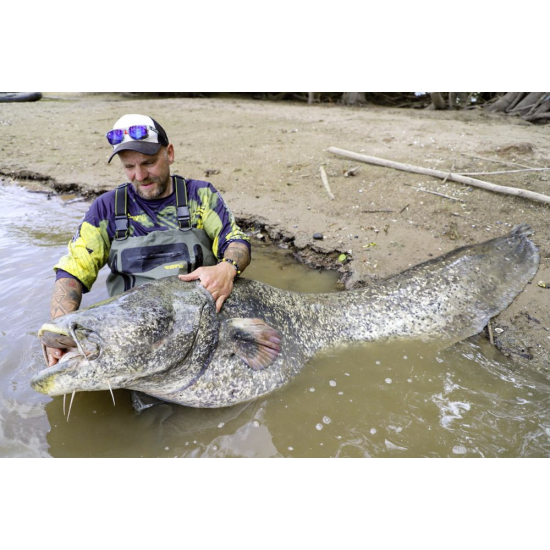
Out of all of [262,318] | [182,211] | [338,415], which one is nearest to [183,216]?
[182,211]

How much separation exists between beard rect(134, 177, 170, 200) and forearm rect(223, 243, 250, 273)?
720 millimetres

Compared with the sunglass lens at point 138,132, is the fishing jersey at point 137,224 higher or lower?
lower

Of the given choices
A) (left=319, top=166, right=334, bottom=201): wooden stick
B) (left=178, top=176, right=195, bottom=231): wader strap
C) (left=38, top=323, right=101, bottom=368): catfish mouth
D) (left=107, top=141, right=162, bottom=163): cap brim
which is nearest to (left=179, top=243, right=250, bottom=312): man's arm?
(left=178, top=176, right=195, bottom=231): wader strap

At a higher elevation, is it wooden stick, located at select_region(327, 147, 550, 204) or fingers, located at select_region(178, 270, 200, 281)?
wooden stick, located at select_region(327, 147, 550, 204)

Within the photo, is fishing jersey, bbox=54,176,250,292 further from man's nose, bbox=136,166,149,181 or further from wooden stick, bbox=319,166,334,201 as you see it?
wooden stick, bbox=319,166,334,201

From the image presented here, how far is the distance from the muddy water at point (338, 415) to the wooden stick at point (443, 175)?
97.0 inches

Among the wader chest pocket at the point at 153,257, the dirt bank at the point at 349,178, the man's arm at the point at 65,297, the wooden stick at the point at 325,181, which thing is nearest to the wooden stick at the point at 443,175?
the dirt bank at the point at 349,178

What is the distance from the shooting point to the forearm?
3012mm

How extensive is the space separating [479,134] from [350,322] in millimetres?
6079

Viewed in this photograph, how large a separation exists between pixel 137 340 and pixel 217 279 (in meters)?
0.71

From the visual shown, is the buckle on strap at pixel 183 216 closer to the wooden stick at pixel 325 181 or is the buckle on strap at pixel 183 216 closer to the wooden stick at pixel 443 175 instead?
the wooden stick at pixel 325 181

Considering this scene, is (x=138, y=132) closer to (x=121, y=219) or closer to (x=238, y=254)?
(x=121, y=219)

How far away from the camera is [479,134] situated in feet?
24.7

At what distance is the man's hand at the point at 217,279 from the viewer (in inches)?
107
